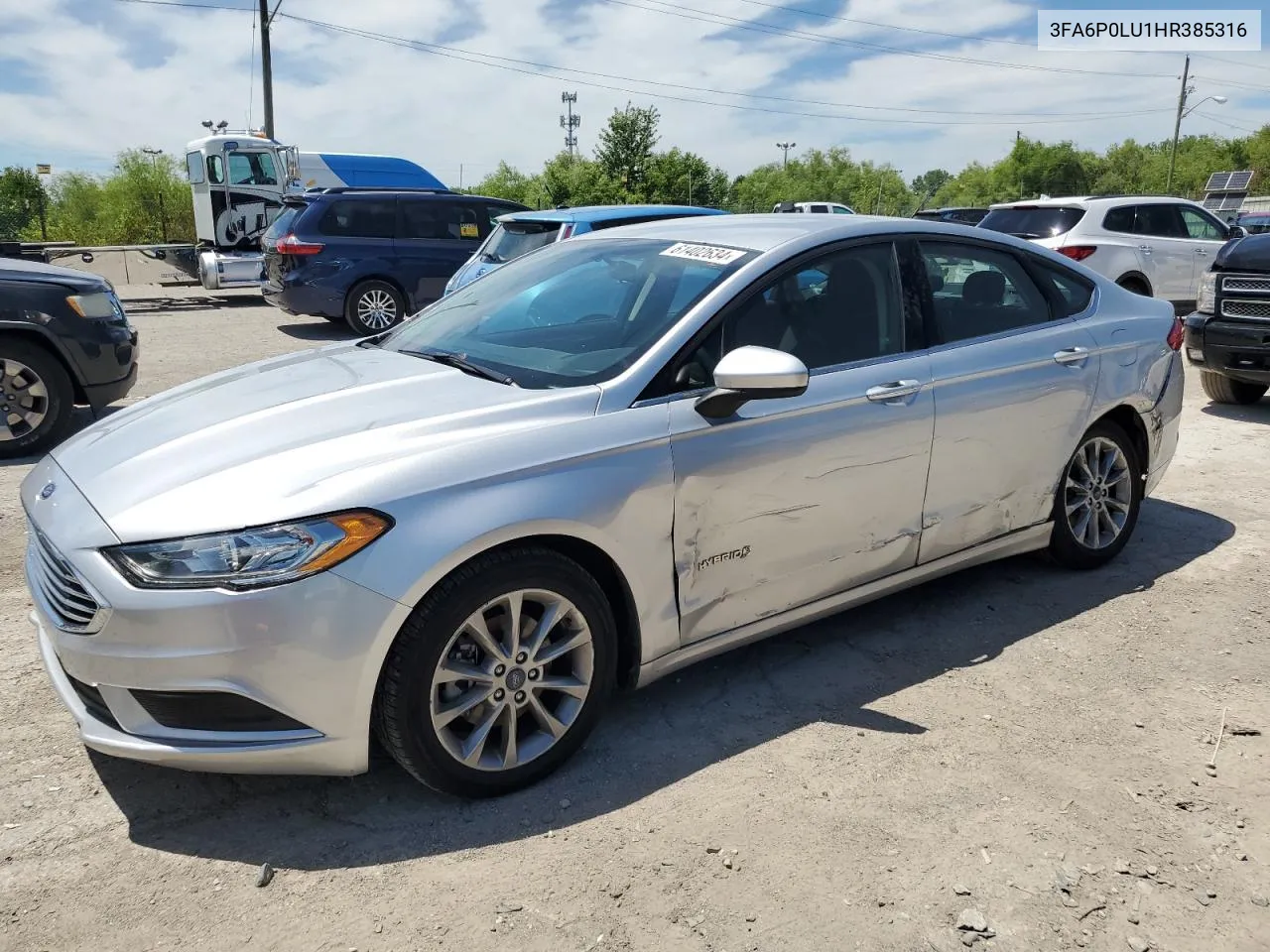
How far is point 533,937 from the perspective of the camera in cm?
232

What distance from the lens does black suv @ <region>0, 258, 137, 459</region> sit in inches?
257

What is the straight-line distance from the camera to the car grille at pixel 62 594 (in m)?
2.52

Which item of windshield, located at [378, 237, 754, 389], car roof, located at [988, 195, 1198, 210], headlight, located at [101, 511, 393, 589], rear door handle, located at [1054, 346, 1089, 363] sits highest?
car roof, located at [988, 195, 1198, 210]

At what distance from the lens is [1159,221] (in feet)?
39.7

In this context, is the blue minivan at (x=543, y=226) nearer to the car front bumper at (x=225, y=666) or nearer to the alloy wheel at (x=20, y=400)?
the alloy wheel at (x=20, y=400)

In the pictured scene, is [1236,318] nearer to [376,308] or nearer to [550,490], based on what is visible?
[550,490]

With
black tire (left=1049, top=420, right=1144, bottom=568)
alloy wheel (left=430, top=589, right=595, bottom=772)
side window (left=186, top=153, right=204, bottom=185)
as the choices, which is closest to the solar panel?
side window (left=186, top=153, right=204, bottom=185)

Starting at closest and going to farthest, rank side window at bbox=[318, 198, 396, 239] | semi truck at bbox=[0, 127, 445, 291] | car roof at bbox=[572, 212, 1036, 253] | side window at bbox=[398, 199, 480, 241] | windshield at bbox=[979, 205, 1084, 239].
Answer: car roof at bbox=[572, 212, 1036, 253]
windshield at bbox=[979, 205, 1084, 239]
side window at bbox=[318, 198, 396, 239]
side window at bbox=[398, 199, 480, 241]
semi truck at bbox=[0, 127, 445, 291]

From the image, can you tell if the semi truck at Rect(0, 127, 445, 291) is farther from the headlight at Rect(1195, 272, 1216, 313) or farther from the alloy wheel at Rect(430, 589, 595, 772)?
the alloy wheel at Rect(430, 589, 595, 772)

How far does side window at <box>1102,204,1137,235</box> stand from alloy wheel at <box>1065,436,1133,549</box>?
8228 millimetres

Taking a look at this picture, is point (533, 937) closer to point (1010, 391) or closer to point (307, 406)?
point (307, 406)

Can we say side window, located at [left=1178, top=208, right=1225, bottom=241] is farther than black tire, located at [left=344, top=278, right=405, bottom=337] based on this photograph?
No

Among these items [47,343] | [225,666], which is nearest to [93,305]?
[47,343]

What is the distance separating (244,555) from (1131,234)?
11.9 m
